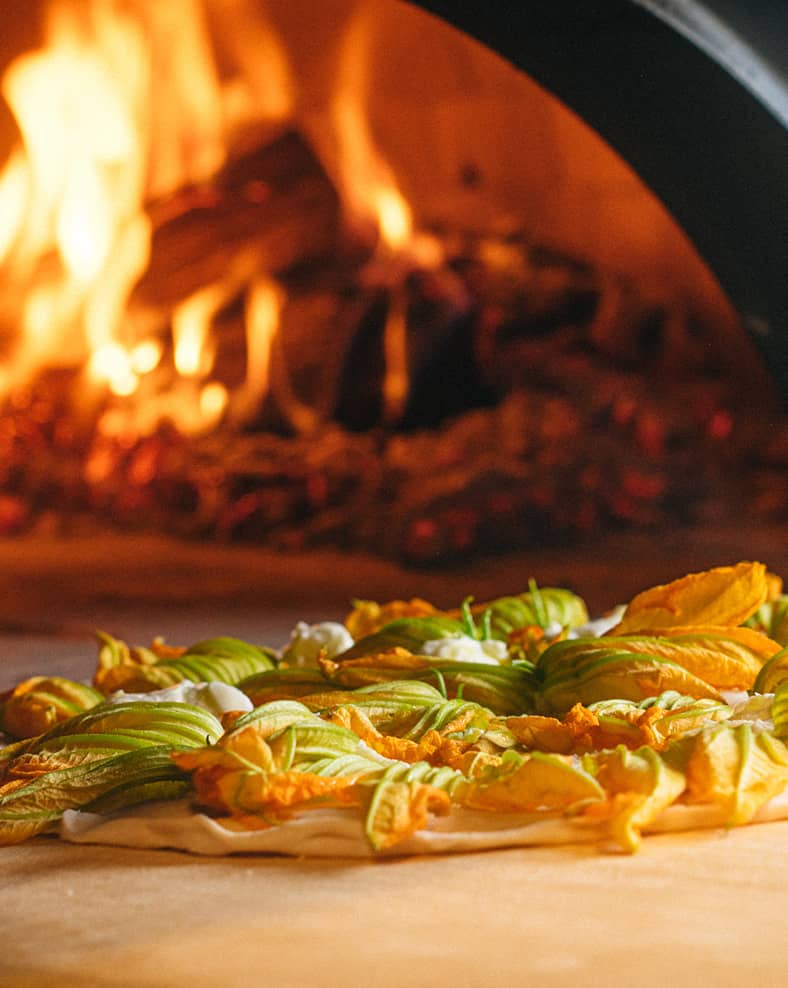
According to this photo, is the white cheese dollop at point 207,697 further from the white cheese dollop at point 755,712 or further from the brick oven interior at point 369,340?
the brick oven interior at point 369,340

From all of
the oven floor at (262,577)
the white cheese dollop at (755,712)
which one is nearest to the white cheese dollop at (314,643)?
the white cheese dollop at (755,712)

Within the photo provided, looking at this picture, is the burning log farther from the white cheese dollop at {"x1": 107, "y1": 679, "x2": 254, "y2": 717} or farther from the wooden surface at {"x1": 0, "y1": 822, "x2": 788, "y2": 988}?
the wooden surface at {"x1": 0, "y1": 822, "x2": 788, "y2": 988}

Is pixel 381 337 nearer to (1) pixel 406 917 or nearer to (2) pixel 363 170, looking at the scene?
(2) pixel 363 170

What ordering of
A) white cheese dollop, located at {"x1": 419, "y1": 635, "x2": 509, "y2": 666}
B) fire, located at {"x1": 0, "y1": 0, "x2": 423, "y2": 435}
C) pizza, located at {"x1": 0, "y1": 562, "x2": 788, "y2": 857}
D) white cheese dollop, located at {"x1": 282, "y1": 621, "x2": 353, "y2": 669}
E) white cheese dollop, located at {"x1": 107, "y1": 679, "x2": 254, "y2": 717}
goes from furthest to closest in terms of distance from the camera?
fire, located at {"x1": 0, "y1": 0, "x2": 423, "y2": 435}
white cheese dollop, located at {"x1": 282, "y1": 621, "x2": 353, "y2": 669}
white cheese dollop, located at {"x1": 419, "y1": 635, "x2": 509, "y2": 666}
white cheese dollop, located at {"x1": 107, "y1": 679, "x2": 254, "y2": 717}
pizza, located at {"x1": 0, "y1": 562, "x2": 788, "y2": 857}

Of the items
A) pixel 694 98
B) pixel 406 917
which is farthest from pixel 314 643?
pixel 694 98

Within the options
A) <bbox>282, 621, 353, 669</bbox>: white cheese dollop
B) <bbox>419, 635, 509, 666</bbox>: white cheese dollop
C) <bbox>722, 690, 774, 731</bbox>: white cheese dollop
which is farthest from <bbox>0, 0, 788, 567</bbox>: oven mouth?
<bbox>722, 690, 774, 731</bbox>: white cheese dollop

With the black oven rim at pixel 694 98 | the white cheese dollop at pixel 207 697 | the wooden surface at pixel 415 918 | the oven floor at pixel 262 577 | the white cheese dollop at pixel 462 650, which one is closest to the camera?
the wooden surface at pixel 415 918
